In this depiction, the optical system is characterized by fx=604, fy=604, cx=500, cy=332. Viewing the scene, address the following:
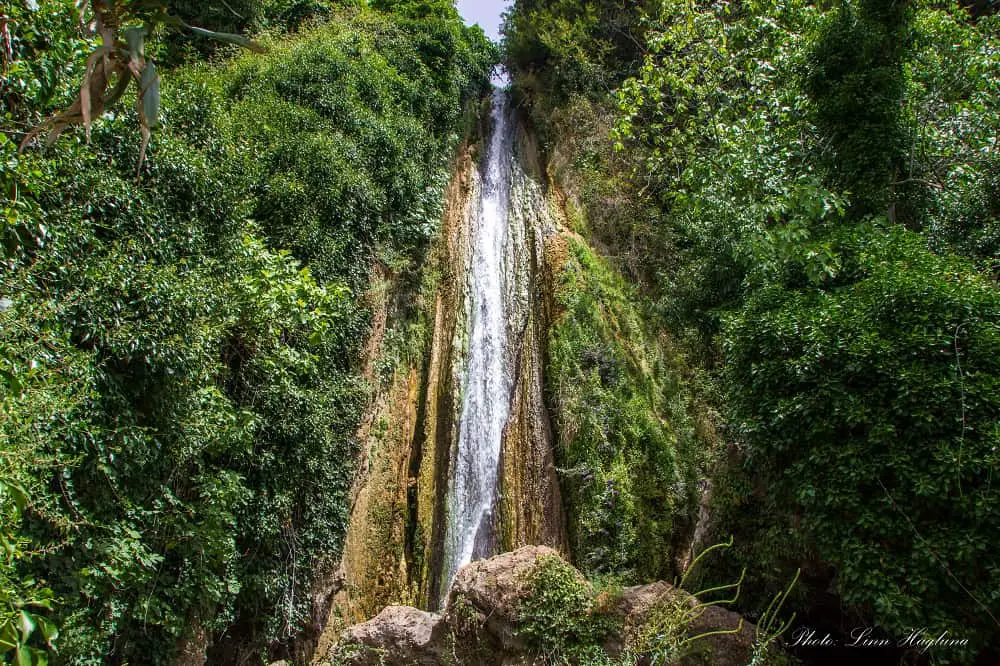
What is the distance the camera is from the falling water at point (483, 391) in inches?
392

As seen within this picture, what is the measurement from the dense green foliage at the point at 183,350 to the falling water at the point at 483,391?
211 cm

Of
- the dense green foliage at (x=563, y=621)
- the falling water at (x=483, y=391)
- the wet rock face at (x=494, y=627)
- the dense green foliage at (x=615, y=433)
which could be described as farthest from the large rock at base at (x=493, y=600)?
the falling water at (x=483, y=391)

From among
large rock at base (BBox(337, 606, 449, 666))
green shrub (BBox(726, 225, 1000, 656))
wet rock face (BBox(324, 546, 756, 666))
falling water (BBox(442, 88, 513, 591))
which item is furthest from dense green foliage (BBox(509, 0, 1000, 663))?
falling water (BBox(442, 88, 513, 591))

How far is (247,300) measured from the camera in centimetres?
727

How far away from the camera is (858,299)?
590 centimetres

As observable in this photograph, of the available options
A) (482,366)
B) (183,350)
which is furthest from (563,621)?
(482,366)

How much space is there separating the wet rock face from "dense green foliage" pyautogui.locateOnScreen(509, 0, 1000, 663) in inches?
39.2

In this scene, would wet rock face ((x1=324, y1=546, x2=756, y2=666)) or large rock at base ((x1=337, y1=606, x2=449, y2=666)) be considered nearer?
wet rock face ((x1=324, y1=546, x2=756, y2=666))

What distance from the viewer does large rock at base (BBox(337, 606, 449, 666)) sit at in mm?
6465

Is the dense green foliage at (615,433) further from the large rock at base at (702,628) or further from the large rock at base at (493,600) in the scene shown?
the large rock at base at (493,600)

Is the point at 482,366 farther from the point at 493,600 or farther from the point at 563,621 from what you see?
the point at 563,621

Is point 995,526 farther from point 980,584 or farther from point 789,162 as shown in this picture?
point 789,162

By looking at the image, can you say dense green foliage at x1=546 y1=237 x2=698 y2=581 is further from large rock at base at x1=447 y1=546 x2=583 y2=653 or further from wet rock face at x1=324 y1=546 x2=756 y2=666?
large rock at base at x1=447 y1=546 x2=583 y2=653

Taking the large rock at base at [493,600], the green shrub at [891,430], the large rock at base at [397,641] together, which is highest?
the green shrub at [891,430]
